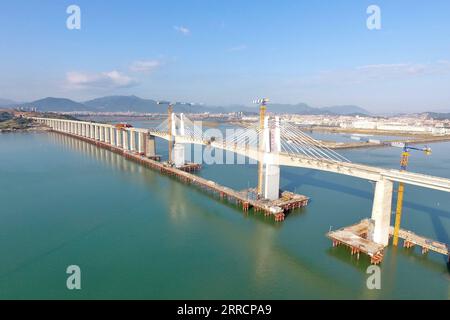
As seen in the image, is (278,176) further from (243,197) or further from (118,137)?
(118,137)

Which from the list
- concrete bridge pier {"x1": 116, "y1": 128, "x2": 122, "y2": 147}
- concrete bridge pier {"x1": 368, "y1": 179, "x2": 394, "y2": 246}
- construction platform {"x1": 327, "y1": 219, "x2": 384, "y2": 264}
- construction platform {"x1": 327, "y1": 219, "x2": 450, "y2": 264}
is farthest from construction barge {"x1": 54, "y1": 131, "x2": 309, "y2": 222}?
concrete bridge pier {"x1": 116, "y1": 128, "x2": 122, "y2": 147}

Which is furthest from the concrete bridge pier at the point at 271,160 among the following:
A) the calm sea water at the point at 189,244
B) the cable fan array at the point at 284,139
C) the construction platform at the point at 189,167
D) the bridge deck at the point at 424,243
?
the construction platform at the point at 189,167

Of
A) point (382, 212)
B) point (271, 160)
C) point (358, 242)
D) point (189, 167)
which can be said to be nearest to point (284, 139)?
point (271, 160)

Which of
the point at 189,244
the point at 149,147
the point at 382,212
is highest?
the point at 149,147

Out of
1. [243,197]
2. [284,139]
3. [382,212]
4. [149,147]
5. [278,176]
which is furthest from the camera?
[149,147]
